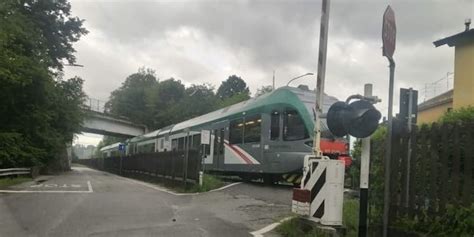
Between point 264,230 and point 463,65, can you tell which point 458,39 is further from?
point 264,230

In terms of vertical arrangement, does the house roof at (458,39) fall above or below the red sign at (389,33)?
above

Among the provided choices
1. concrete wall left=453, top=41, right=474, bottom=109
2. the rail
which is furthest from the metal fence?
concrete wall left=453, top=41, right=474, bottom=109

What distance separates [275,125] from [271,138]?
0.49 m

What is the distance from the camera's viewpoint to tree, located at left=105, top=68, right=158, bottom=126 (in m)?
88.1

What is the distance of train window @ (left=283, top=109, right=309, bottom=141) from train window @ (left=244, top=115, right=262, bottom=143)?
4.68 feet

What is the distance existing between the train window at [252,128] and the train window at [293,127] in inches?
56.1

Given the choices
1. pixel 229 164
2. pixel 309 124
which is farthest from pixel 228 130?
pixel 309 124

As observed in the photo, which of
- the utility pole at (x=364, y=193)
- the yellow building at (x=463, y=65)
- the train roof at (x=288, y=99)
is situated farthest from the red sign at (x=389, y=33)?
the yellow building at (x=463, y=65)

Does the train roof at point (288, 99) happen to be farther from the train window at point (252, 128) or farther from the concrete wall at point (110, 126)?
the concrete wall at point (110, 126)

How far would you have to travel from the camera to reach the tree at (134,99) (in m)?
88.1

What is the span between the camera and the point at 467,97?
88.0ft

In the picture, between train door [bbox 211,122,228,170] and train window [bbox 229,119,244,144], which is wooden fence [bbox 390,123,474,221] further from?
train door [bbox 211,122,228,170]

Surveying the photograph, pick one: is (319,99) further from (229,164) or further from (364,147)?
(229,164)

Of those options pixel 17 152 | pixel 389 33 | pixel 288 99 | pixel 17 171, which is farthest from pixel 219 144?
pixel 389 33
